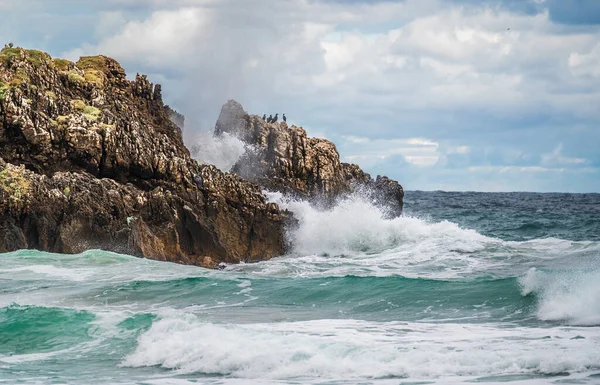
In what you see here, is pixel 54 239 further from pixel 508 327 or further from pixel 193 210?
pixel 508 327

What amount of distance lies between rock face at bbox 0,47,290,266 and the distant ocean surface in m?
1.31

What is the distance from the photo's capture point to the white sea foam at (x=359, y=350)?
1488 cm

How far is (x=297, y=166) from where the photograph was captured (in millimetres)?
44438

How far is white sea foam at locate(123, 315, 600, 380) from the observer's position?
14883 millimetres

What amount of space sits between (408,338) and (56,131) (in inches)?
766

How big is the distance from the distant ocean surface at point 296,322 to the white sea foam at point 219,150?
1314 centimetres

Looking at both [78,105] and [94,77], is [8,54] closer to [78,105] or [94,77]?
[78,105]

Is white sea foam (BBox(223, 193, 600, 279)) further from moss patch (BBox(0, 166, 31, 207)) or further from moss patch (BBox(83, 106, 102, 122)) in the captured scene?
moss patch (BBox(83, 106, 102, 122))

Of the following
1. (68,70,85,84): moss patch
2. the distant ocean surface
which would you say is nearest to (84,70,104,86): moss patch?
(68,70,85,84): moss patch

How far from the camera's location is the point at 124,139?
111ft

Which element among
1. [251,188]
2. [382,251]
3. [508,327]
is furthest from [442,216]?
[508,327]

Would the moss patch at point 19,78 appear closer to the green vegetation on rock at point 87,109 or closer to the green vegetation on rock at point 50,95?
the green vegetation on rock at point 50,95

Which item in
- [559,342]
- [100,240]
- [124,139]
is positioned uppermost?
[124,139]

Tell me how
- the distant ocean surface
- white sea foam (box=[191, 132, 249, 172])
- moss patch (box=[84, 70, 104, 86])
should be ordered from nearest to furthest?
the distant ocean surface
moss patch (box=[84, 70, 104, 86])
white sea foam (box=[191, 132, 249, 172])
